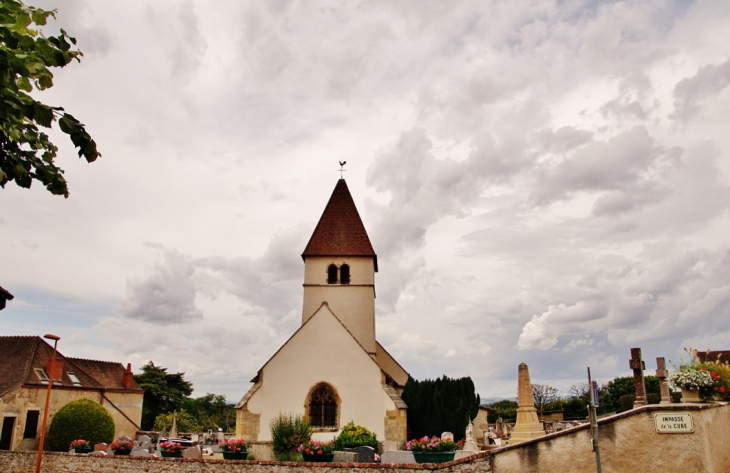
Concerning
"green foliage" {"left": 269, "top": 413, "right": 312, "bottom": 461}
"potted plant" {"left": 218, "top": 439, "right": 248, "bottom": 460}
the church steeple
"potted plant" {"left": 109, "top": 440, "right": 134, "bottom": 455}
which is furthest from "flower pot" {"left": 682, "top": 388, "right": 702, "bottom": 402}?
the church steeple

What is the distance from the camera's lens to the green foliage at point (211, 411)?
60.7 meters

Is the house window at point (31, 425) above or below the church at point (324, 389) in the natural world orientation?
below

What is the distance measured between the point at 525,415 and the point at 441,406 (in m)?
5.49

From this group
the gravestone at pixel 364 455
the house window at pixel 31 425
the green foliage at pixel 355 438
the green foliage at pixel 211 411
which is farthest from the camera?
the green foliage at pixel 211 411

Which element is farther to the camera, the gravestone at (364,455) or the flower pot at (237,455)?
the flower pot at (237,455)

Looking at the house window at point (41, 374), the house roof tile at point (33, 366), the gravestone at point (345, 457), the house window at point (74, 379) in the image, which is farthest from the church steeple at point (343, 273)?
the house roof tile at point (33, 366)

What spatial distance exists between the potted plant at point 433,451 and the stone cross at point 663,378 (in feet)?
17.1

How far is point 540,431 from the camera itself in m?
16.5

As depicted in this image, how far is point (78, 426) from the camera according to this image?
27.3 m

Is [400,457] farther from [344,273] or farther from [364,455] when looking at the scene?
[344,273]

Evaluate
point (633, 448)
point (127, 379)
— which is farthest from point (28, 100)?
point (127, 379)

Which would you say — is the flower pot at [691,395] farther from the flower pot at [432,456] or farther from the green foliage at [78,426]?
the green foliage at [78,426]

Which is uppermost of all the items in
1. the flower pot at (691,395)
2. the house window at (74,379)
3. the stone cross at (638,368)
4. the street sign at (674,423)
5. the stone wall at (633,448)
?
the house window at (74,379)

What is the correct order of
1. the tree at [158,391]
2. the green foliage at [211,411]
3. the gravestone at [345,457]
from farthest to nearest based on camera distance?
the green foliage at [211,411]
the tree at [158,391]
the gravestone at [345,457]
